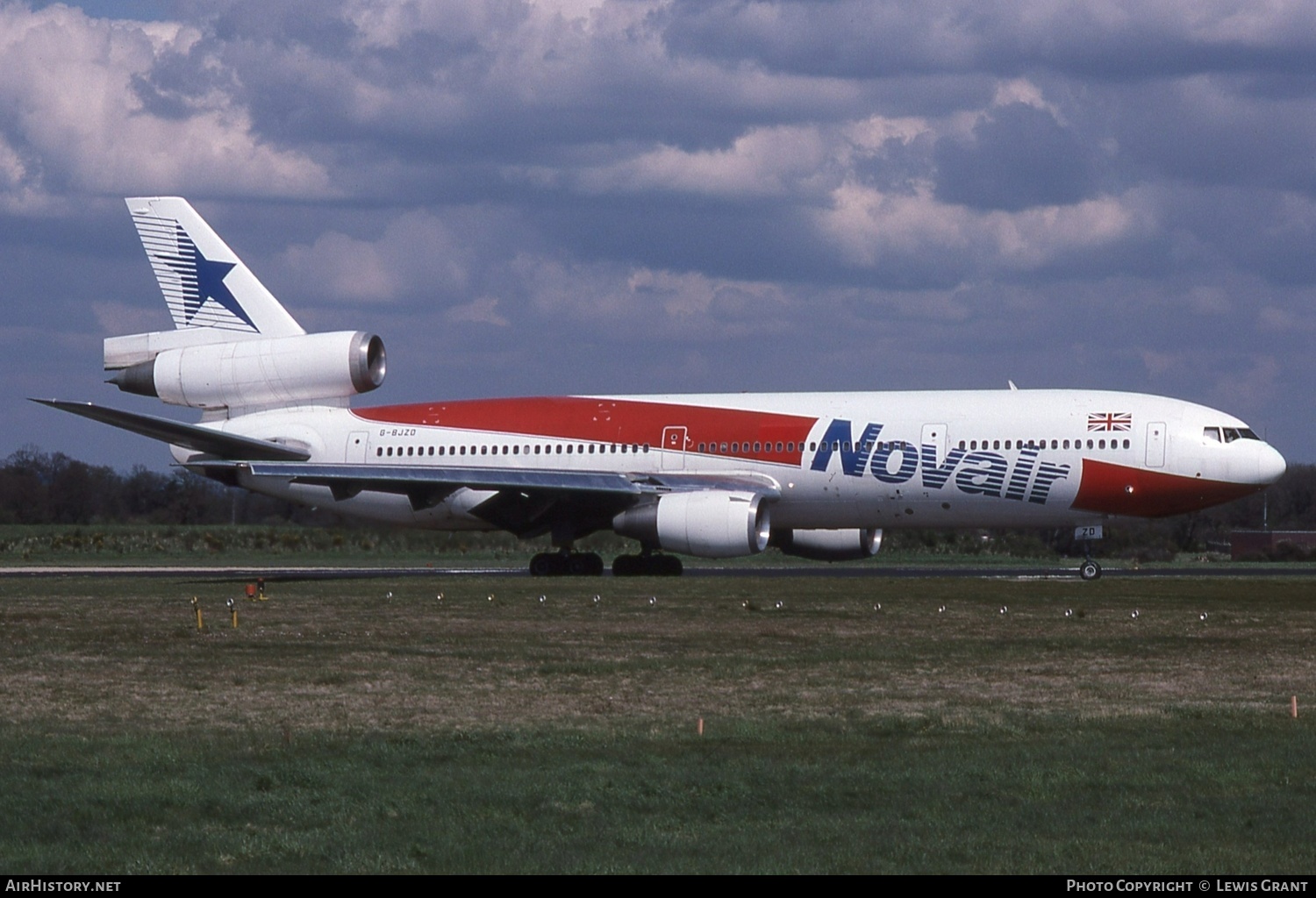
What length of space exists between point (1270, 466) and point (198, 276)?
2582 centimetres

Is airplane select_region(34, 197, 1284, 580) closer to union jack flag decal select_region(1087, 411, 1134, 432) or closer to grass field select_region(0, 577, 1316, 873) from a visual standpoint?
union jack flag decal select_region(1087, 411, 1134, 432)

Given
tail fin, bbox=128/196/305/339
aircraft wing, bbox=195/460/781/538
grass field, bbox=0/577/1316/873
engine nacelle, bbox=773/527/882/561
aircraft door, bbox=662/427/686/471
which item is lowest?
grass field, bbox=0/577/1316/873

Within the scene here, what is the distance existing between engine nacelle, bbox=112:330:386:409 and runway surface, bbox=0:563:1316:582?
4596 millimetres

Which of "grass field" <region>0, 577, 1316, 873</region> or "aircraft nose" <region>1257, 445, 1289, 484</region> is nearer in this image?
"grass field" <region>0, 577, 1316, 873</region>

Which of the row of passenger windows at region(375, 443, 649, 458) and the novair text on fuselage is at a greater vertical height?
the row of passenger windows at region(375, 443, 649, 458)

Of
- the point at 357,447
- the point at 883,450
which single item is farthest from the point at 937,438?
the point at 357,447

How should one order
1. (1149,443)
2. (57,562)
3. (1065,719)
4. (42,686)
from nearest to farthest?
(1065,719) → (42,686) → (1149,443) → (57,562)

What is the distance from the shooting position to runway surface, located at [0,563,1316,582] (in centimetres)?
3844

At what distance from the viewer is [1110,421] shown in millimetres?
34406

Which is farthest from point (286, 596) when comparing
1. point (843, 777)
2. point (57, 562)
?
point (57, 562)

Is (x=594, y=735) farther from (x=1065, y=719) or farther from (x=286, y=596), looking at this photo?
(x=286, y=596)

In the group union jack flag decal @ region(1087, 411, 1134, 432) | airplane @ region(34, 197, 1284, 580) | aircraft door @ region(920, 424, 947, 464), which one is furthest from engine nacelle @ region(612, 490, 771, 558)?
union jack flag decal @ region(1087, 411, 1134, 432)

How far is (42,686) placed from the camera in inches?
635

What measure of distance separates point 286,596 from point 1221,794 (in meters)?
21.4
